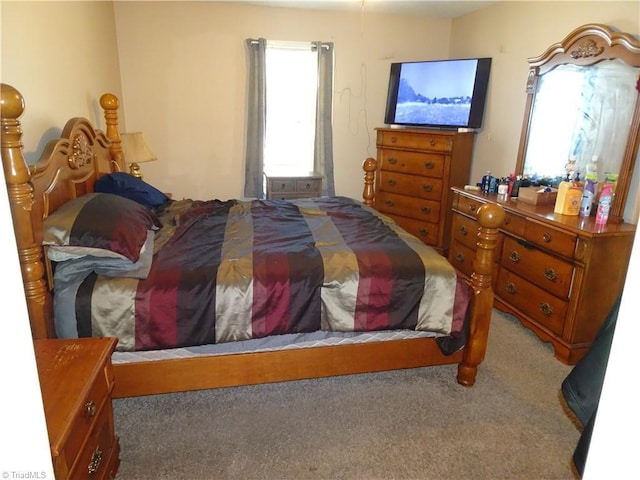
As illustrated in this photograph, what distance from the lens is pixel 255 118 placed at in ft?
14.3

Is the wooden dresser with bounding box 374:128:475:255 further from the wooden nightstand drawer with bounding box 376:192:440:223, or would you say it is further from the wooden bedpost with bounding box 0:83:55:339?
the wooden bedpost with bounding box 0:83:55:339

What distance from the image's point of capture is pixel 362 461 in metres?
1.74

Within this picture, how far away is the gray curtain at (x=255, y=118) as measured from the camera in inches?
167

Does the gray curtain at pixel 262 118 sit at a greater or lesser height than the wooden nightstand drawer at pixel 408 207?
greater

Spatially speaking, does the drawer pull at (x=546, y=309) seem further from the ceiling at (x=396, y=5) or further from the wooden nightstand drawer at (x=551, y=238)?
the ceiling at (x=396, y=5)

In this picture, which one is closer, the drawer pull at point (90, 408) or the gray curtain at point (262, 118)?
the drawer pull at point (90, 408)

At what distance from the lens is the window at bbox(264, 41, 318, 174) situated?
4387 mm

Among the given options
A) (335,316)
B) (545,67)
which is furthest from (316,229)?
(545,67)

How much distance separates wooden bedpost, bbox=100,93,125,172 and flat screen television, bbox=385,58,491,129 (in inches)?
104

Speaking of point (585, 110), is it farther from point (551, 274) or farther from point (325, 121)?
point (325, 121)

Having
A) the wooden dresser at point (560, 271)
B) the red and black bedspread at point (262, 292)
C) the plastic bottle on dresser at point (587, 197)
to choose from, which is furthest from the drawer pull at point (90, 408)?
Answer: the plastic bottle on dresser at point (587, 197)

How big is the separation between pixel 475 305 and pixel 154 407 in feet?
5.31

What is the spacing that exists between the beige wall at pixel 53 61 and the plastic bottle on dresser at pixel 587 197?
123 inches

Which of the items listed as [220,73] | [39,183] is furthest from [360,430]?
[220,73]
